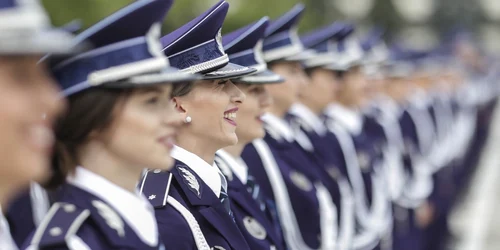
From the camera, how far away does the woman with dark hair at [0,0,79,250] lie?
6.23 ft

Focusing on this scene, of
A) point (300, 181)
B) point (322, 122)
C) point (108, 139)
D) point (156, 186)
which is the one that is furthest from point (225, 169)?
point (322, 122)

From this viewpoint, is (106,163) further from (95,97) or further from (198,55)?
(198,55)

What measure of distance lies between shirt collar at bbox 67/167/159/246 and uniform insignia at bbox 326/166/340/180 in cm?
292

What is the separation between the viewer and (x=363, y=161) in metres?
6.20

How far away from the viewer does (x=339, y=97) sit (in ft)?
22.4

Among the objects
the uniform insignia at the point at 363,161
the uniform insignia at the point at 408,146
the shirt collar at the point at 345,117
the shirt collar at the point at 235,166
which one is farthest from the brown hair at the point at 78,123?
the uniform insignia at the point at 408,146

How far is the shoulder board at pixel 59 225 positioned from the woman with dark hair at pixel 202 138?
65cm

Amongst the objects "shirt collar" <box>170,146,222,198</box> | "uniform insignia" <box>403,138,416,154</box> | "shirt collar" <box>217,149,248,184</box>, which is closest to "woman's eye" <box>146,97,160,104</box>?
"shirt collar" <box>170,146,222,198</box>

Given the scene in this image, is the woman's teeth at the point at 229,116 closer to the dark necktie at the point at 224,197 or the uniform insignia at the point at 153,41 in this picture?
the dark necktie at the point at 224,197

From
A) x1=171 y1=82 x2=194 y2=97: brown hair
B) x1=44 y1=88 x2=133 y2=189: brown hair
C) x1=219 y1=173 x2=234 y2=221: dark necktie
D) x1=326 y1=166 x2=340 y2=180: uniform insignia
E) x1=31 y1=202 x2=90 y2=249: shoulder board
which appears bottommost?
x1=31 y1=202 x2=90 y2=249: shoulder board

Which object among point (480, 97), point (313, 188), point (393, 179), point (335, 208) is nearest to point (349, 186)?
point (335, 208)

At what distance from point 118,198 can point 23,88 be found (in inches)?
27.1

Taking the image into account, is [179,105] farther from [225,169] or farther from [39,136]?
[39,136]

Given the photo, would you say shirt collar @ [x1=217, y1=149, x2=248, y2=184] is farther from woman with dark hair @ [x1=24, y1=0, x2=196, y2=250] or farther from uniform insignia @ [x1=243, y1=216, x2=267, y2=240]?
woman with dark hair @ [x1=24, y1=0, x2=196, y2=250]
